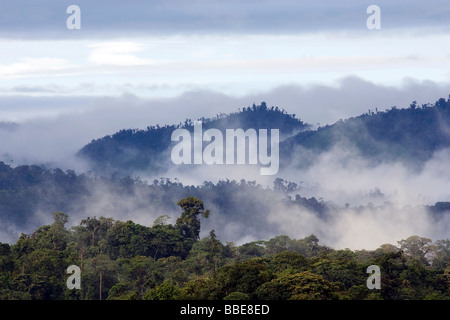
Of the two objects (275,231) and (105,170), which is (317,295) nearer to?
(275,231)

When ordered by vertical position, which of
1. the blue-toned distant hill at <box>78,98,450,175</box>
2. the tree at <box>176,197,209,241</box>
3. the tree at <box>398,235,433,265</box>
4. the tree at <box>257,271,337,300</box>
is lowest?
the tree at <box>257,271,337,300</box>

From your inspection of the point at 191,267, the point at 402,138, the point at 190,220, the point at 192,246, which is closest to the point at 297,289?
the point at 191,267

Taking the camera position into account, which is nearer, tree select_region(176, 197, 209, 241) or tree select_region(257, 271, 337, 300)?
tree select_region(257, 271, 337, 300)

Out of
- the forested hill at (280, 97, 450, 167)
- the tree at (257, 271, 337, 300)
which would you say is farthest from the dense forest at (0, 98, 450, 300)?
the forested hill at (280, 97, 450, 167)

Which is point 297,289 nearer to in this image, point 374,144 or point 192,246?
point 192,246

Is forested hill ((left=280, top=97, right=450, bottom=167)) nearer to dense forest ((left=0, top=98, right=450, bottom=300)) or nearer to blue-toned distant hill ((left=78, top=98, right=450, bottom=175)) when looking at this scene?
blue-toned distant hill ((left=78, top=98, right=450, bottom=175))

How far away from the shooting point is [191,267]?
2427 inches

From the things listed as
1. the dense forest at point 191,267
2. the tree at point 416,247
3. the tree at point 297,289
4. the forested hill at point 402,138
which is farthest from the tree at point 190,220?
the forested hill at point 402,138

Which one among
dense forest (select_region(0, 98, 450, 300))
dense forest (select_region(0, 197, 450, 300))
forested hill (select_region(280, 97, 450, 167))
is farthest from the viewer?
forested hill (select_region(280, 97, 450, 167))

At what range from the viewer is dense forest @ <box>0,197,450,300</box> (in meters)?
43.2

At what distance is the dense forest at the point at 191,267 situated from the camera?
43156mm

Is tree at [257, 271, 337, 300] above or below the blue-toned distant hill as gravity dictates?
below

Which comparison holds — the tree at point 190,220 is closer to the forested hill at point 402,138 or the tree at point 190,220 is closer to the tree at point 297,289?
the tree at point 297,289
